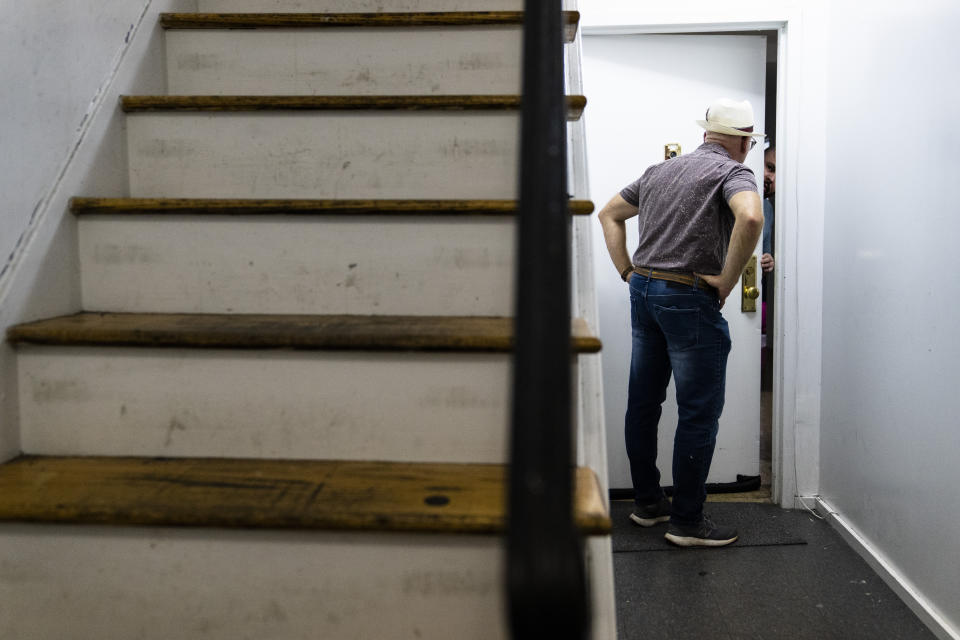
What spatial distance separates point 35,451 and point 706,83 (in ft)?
8.90

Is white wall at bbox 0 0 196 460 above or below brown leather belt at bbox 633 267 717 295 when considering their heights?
above

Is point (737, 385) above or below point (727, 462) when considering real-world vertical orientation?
above

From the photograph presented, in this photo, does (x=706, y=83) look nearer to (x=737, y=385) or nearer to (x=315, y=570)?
(x=737, y=385)

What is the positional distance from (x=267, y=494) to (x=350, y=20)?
3.49 ft

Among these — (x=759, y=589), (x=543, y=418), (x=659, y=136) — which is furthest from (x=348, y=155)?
(x=659, y=136)

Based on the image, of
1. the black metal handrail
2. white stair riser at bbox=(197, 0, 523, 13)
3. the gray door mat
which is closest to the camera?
the black metal handrail

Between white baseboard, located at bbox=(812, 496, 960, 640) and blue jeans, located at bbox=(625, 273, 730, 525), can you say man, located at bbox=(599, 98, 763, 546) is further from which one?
white baseboard, located at bbox=(812, 496, 960, 640)

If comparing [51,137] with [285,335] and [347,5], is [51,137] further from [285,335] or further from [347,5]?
[347,5]

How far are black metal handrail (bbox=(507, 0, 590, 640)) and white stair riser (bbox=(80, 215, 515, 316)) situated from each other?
0.67 m

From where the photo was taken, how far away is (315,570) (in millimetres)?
977

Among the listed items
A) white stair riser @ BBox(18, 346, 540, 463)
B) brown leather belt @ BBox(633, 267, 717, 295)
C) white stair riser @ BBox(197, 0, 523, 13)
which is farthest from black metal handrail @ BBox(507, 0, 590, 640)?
brown leather belt @ BBox(633, 267, 717, 295)

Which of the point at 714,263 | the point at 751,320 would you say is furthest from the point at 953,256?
the point at 751,320

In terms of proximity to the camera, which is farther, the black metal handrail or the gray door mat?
the gray door mat

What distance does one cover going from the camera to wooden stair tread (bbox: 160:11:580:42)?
161cm
